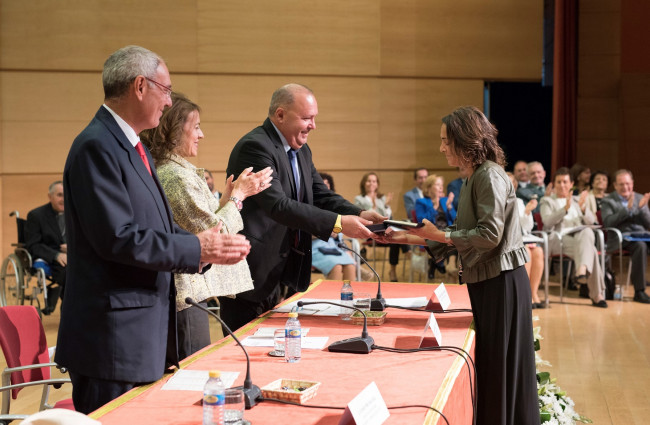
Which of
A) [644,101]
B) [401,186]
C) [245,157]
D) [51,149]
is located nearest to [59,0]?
[51,149]

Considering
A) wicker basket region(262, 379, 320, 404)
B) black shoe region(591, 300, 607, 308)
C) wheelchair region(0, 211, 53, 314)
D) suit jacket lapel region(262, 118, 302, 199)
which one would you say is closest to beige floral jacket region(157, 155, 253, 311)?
suit jacket lapel region(262, 118, 302, 199)

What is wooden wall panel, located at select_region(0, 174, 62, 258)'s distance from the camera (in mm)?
9188

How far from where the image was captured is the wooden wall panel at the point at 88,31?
9.17m

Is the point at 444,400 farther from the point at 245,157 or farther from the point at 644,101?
the point at 644,101

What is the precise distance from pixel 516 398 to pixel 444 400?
1.11 metres

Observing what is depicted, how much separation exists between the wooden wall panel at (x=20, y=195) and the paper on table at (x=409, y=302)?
702 centimetres

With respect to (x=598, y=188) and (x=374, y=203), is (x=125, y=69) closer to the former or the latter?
(x=374, y=203)

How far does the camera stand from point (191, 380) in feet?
6.51

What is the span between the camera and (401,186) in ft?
32.6

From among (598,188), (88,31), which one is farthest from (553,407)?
(88,31)

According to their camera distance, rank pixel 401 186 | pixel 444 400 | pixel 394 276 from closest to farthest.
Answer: pixel 444 400 < pixel 394 276 < pixel 401 186

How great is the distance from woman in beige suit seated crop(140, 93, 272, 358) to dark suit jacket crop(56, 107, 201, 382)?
633 mm

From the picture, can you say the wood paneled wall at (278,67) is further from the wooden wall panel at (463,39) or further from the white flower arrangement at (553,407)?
the white flower arrangement at (553,407)

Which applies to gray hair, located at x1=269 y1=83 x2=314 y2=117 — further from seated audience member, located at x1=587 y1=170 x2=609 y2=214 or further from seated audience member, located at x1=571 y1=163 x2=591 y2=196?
seated audience member, located at x1=571 y1=163 x2=591 y2=196
